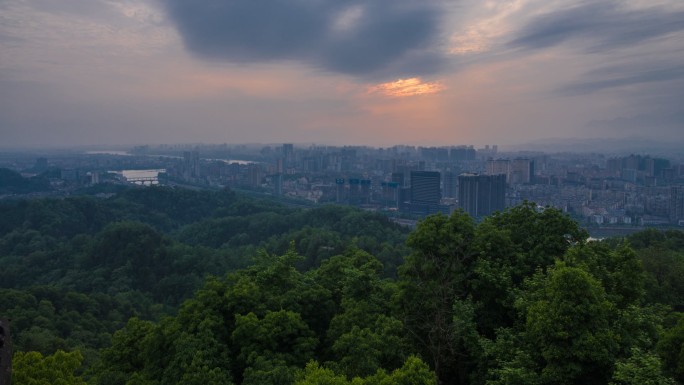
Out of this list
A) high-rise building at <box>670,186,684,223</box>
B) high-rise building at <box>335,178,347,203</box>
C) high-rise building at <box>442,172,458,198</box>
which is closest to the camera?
high-rise building at <box>670,186,684,223</box>

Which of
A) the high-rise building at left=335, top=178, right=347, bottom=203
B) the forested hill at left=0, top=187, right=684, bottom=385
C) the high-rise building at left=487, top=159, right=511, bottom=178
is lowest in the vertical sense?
the high-rise building at left=335, top=178, right=347, bottom=203

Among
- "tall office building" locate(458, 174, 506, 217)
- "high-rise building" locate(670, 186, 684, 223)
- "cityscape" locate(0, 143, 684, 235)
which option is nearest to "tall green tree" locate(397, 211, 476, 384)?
"cityscape" locate(0, 143, 684, 235)

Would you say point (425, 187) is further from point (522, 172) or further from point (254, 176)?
point (254, 176)

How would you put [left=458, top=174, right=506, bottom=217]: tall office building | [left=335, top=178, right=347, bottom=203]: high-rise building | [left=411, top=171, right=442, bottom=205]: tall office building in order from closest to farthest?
[left=458, top=174, right=506, bottom=217]: tall office building → [left=411, top=171, right=442, bottom=205]: tall office building → [left=335, top=178, right=347, bottom=203]: high-rise building

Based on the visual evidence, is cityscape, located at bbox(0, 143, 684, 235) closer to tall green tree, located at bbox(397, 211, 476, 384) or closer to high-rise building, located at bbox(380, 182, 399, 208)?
high-rise building, located at bbox(380, 182, 399, 208)

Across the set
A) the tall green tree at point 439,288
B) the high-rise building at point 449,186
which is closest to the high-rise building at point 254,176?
the high-rise building at point 449,186

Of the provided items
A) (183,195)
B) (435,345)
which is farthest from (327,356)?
(183,195)

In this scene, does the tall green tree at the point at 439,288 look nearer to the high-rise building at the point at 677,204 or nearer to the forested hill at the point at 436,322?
the forested hill at the point at 436,322

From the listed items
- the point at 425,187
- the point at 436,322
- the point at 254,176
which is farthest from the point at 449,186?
the point at 436,322
